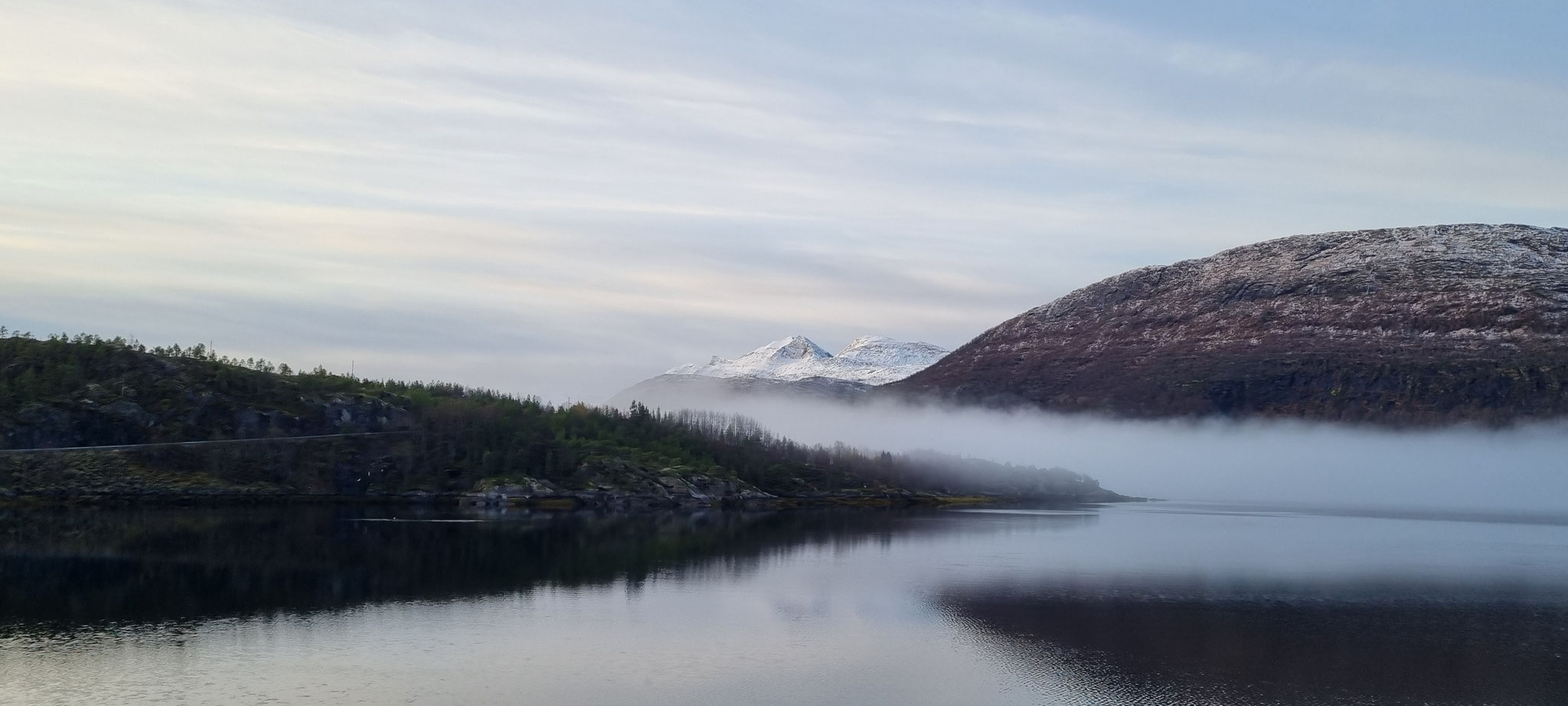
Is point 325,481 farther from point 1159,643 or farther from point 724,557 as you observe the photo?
point 1159,643

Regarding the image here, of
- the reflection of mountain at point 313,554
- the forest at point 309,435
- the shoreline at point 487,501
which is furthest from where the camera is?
the forest at point 309,435

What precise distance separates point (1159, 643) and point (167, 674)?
97.2ft

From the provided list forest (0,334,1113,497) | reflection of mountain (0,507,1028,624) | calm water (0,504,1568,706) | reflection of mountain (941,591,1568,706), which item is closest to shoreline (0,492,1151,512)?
forest (0,334,1113,497)

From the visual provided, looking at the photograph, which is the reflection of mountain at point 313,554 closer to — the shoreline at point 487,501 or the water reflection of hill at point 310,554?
the water reflection of hill at point 310,554

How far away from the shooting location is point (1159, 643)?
131ft

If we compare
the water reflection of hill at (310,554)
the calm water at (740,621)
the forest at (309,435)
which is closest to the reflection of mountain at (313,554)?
the water reflection of hill at (310,554)

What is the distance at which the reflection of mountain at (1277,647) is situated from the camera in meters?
33.2

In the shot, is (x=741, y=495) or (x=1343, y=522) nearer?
(x=1343, y=522)

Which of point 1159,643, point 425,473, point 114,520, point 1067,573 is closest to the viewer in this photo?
point 1159,643

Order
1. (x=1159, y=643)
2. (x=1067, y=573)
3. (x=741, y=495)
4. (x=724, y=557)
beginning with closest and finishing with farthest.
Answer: (x=1159, y=643), (x=1067, y=573), (x=724, y=557), (x=741, y=495)

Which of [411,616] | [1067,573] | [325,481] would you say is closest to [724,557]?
[1067,573]

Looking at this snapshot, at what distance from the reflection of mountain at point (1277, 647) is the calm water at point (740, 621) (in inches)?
6.7

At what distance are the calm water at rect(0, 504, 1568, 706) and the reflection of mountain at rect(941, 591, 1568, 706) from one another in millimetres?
171

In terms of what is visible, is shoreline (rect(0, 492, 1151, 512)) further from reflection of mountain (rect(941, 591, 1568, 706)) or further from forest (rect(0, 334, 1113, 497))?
reflection of mountain (rect(941, 591, 1568, 706))
